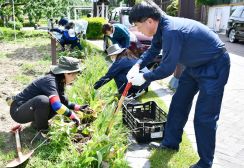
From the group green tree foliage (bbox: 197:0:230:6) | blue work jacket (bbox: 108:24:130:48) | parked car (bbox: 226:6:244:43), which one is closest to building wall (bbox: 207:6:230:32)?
green tree foliage (bbox: 197:0:230:6)

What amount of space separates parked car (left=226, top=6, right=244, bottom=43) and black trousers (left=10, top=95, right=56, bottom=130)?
13.1 metres

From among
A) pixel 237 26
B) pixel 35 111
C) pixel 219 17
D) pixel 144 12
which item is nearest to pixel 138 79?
pixel 144 12

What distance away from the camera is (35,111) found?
371 centimetres

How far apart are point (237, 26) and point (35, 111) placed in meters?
13.7

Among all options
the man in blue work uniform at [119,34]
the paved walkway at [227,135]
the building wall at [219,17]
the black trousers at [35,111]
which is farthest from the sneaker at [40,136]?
the building wall at [219,17]

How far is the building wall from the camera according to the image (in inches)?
936

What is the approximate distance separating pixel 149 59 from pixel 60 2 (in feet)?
54.1

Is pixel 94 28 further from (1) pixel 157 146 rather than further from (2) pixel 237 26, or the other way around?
(1) pixel 157 146

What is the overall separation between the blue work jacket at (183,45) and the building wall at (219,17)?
2161 cm

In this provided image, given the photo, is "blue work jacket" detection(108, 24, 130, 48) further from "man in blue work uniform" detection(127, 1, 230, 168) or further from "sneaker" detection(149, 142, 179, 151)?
"man in blue work uniform" detection(127, 1, 230, 168)

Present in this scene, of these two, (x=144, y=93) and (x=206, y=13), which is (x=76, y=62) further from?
(x=206, y=13)

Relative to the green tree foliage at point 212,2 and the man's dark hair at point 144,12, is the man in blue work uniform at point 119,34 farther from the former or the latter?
the green tree foliage at point 212,2

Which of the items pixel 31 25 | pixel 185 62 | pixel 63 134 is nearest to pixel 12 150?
pixel 63 134

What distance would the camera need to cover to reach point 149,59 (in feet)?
12.8
